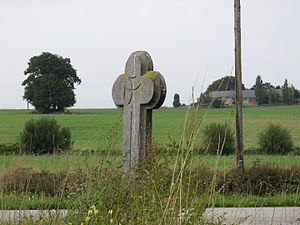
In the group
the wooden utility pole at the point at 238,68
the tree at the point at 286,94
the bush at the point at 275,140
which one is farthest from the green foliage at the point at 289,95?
the wooden utility pole at the point at 238,68

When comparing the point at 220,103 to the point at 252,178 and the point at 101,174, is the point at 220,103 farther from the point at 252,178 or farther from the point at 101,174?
the point at 252,178

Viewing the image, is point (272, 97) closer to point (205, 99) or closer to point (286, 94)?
point (286, 94)

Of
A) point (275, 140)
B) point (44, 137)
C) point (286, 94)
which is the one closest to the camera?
point (44, 137)

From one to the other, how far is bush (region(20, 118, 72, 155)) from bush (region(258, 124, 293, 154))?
20.5 feet

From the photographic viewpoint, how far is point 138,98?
7.51m

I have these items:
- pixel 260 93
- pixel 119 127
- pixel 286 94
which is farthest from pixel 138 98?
pixel 286 94

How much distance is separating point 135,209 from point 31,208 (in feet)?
11.3

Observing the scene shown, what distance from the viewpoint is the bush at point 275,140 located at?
16219 millimetres

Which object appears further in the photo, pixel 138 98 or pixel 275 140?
pixel 275 140

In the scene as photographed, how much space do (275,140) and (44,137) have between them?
7.39 metres

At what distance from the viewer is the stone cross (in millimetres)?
7309

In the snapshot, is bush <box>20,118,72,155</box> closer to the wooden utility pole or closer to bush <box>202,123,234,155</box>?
bush <box>202,123,234,155</box>

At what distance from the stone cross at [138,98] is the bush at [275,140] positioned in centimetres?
934

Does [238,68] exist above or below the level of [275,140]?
above
